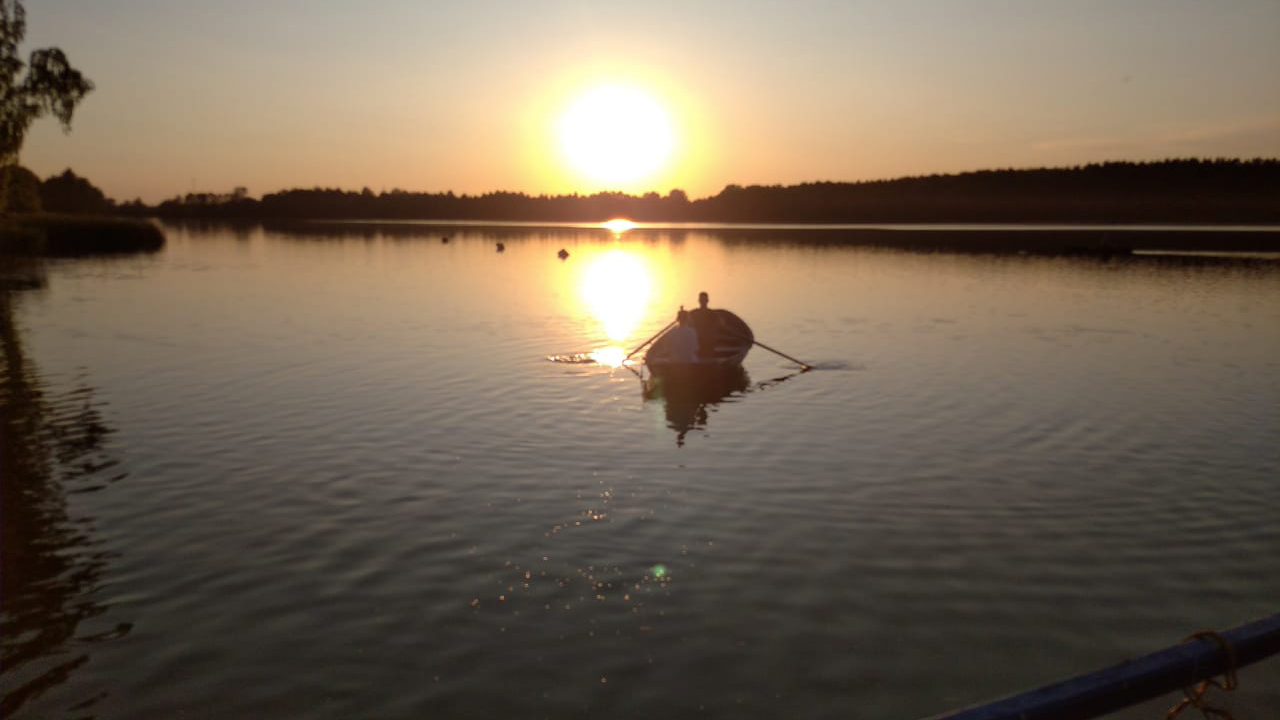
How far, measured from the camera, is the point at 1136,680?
473 centimetres

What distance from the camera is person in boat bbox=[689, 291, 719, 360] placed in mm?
27781

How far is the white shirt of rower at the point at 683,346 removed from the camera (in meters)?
26.4

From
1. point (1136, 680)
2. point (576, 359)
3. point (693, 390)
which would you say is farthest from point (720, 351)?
point (1136, 680)

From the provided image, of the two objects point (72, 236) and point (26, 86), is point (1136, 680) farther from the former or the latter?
point (72, 236)

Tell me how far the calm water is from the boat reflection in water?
0.95 feet

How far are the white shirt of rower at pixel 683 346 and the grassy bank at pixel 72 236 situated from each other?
7007 centimetres

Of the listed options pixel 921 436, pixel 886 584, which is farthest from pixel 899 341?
pixel 886 584

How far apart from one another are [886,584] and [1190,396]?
55.2ft

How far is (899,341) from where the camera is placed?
34375 mm

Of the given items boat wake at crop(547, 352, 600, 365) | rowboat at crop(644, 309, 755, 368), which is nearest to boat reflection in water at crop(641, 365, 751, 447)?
rowboat at crop(644, 309, 755, 368)

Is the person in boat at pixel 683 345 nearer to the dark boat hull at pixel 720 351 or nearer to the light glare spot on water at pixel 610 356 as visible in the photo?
the dark boat hull at pixel 720 351

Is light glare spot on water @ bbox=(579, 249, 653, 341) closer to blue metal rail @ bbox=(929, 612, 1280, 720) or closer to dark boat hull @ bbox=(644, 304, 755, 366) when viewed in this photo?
dark boat hull @ bbox=(644, 304, 755, 366)

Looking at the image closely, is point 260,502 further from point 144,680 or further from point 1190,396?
point 1190,396

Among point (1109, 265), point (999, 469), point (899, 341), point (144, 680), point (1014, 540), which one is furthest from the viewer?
point (1109, 265)
